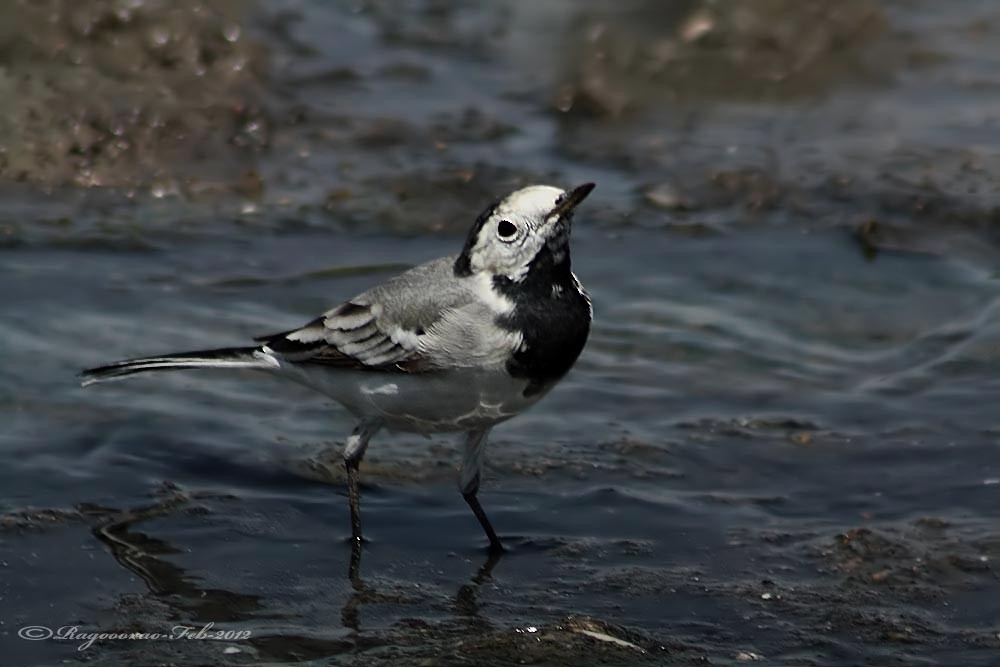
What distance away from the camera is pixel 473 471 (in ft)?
23.2

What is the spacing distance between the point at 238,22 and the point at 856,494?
7186mm

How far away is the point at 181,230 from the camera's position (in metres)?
10.5

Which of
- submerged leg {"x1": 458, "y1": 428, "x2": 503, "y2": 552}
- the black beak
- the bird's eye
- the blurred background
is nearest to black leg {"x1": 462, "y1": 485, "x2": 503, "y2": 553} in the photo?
submerged leg {"x1": 458, "y1": 428, "x2": 503, "y2": 552}

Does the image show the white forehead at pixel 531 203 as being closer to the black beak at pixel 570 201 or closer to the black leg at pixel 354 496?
the black beak at pixel 570 201

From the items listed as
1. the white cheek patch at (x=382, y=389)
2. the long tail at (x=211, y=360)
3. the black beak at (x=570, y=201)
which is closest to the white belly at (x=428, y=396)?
the white cheek patch at (x=382, y=389)

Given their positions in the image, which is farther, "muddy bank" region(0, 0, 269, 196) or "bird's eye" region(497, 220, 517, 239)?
"muddy bank" region(0, 0, 269, 196)

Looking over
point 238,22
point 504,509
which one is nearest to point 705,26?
point 238,22

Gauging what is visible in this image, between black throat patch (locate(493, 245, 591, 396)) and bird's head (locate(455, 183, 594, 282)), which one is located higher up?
bird's head (locate(455, 183, 594, 282))

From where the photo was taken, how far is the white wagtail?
249 inches

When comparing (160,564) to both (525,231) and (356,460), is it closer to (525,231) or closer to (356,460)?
(356,460)

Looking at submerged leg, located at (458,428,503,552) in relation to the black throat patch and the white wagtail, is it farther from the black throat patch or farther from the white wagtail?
the black throat patch

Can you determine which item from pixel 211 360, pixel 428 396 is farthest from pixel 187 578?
pixel 428 396

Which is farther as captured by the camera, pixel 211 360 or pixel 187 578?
pixel 211 360

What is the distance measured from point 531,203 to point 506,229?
0.14 meters
